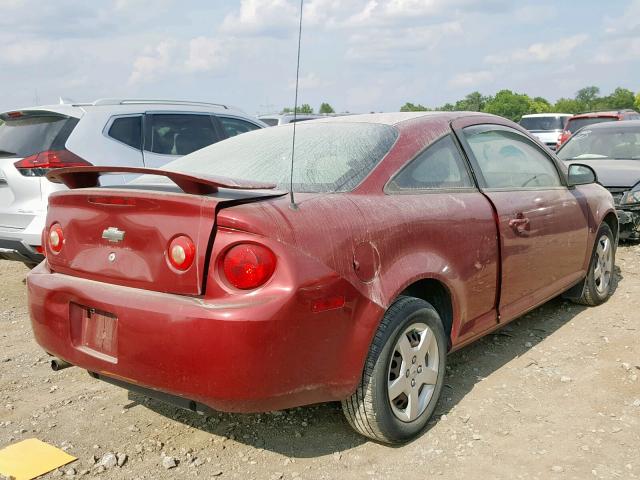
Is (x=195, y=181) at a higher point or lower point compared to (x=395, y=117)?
lower

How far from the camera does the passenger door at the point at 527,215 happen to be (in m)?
3.82

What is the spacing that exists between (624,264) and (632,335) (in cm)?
234

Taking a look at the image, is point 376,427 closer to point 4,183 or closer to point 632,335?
point 632,335

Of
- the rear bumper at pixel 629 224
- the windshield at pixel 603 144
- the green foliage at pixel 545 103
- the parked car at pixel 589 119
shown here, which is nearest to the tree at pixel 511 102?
the green foliage at pixel 545 103

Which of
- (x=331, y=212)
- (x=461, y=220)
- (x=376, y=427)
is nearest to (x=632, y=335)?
(x=461, y=220)

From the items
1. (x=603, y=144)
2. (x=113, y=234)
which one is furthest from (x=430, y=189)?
(x=603, y=144)

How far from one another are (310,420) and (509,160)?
2.04 metres

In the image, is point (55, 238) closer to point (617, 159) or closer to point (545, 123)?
point (617, 159)

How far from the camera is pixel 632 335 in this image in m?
4.61

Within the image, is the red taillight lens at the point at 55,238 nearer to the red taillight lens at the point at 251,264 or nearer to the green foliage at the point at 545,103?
the red taillight lens at the point at 251,264

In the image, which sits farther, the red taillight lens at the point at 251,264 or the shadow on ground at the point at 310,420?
the shadow on ground at the point at 310,420

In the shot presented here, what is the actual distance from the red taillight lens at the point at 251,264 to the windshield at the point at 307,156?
1.83 ft

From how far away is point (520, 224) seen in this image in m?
3.88

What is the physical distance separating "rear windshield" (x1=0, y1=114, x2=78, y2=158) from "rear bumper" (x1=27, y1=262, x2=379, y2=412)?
10.6 ft
